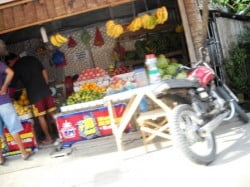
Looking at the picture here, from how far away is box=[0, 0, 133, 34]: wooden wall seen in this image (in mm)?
6973

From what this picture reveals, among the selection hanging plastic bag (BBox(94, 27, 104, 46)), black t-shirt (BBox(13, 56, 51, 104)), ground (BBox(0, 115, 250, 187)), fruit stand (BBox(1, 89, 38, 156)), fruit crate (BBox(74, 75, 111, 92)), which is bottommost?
ground (BBox(0, 115, 250, 187))

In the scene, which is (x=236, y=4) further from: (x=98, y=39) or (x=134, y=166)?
(x=134, y=166)

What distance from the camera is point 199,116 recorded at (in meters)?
4.95

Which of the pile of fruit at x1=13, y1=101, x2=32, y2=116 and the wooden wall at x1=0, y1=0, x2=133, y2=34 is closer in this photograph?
the wooden wall at x1=0, y1=0, x2=133, y2=34

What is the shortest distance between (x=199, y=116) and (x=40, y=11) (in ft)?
12.3

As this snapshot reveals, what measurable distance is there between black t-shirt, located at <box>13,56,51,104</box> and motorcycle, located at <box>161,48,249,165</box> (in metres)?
3.16

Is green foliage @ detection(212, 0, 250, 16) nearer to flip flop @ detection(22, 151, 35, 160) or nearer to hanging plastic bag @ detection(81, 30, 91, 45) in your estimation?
hanging plastic bag @ detection(81, 30, 91, 45)

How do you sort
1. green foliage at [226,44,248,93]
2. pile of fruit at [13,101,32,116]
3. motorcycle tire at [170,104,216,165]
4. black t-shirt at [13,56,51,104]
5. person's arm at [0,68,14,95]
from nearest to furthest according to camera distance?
motorcycle tire at [170,104,216,165]
person's arm at [0,68,14,95]
black t-shirt at [13,56,51,104]
pile of fruit at [13,101,32,116]
green foliage at [226,44,248,93]

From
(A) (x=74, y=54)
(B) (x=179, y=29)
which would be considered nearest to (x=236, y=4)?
(B) (x=179, y=29)

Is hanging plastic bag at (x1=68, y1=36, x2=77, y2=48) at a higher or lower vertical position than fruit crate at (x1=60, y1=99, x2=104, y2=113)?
higher

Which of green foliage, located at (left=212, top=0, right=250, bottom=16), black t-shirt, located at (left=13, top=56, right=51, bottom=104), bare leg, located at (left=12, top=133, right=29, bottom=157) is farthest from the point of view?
green foliage, located at (left=212, top=0, right=250, bottom=16)

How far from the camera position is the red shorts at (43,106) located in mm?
7660

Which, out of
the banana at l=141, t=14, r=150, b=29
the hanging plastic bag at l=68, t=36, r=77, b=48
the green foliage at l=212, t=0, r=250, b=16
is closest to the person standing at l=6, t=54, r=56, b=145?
the banana at l=141, t=14, r=150, b=29

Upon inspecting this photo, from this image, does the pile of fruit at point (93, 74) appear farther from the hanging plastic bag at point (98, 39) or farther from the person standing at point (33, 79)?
the hanging plastic bag at point (98, 39)
